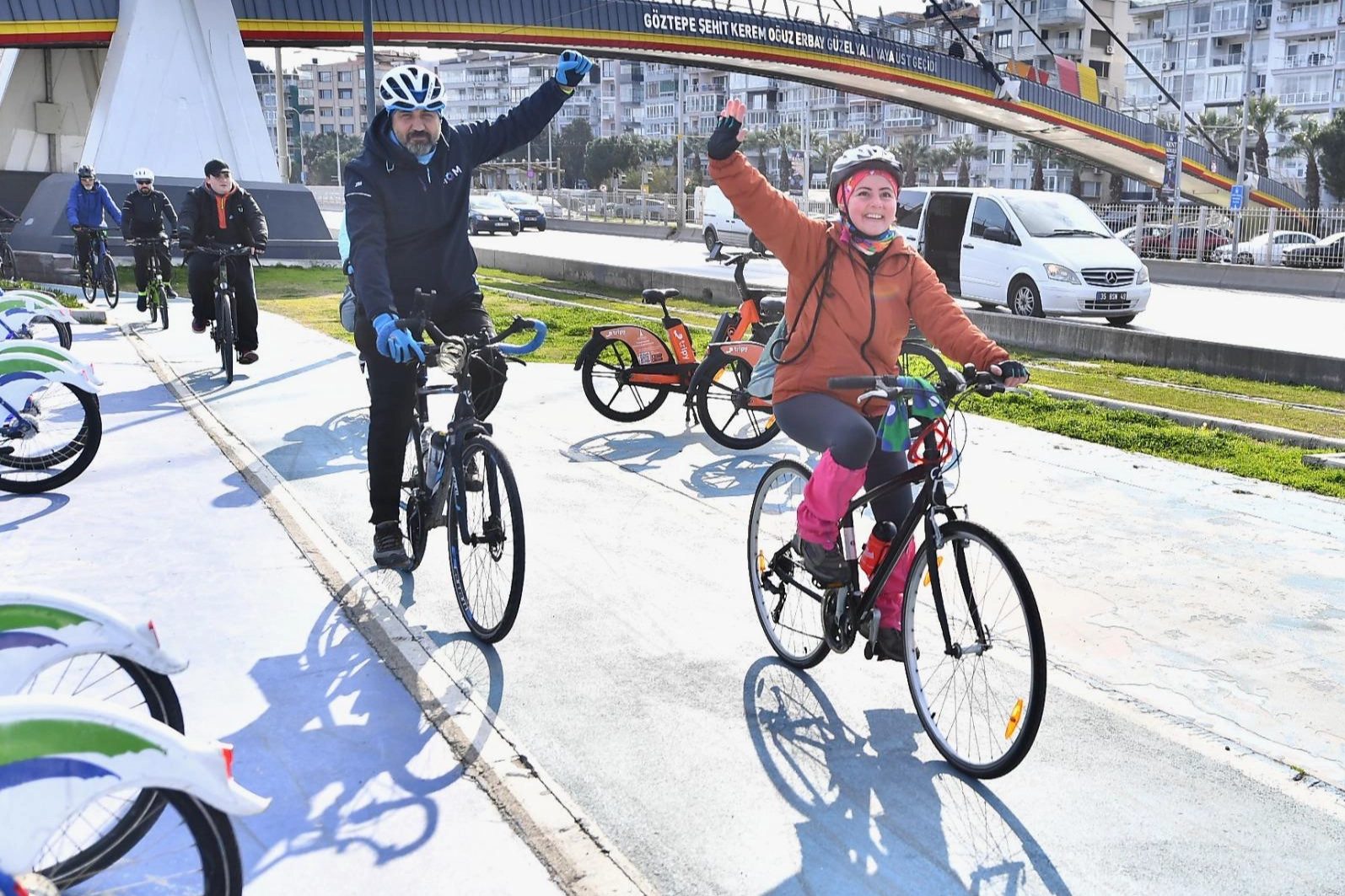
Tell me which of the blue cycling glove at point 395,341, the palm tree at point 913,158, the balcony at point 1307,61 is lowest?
the blue cycling glove at point 395,341

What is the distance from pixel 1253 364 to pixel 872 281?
9.28 metres

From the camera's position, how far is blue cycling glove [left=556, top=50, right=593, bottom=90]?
18.1ft

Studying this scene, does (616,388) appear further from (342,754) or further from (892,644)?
(342,754)

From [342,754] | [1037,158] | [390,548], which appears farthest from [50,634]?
[1037,158]

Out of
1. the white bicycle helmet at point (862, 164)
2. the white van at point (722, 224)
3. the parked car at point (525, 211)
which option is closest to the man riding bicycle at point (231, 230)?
the white bicycle helmet at point (862, 164)

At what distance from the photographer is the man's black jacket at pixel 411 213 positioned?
16.6 feet

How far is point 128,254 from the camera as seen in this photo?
24578mm

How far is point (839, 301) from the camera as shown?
4250 millimetres

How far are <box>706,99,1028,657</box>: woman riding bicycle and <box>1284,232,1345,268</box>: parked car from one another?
25.7m

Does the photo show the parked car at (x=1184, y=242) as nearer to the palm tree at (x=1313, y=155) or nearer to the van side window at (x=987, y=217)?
the van side window at (x=987, y=217)

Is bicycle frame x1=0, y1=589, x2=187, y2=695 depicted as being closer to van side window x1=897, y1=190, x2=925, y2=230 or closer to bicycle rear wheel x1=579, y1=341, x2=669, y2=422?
bicycle rear wheel x1=579, y1=341, x2=669, y2=422

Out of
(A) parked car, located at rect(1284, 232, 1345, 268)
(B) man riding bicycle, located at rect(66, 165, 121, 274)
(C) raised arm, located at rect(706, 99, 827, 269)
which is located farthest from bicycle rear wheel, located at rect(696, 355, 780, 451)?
(A) parked car, located at rect(1284, 232, 1345, 268)

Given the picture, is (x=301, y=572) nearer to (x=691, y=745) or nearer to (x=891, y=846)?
(x=691, y=745)

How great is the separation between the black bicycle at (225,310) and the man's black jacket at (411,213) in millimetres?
5739
